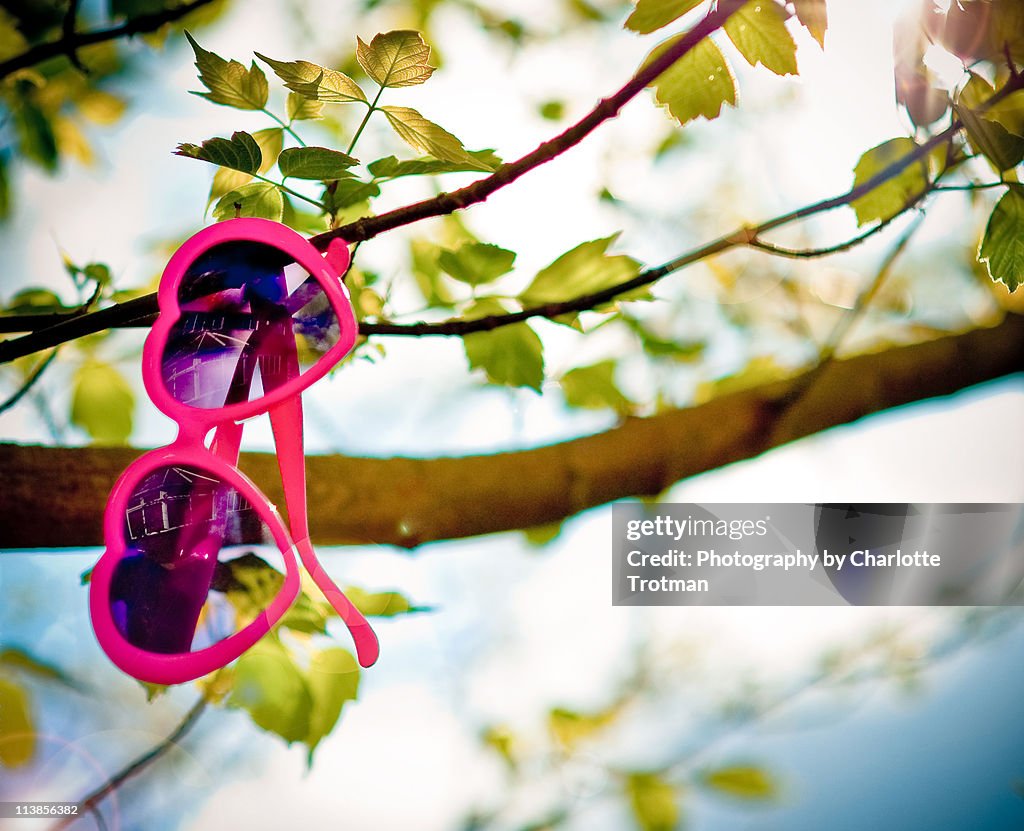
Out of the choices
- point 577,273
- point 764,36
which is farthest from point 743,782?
point 764,36

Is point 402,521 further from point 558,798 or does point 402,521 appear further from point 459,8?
point 459,8

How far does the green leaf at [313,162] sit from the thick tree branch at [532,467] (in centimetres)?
19

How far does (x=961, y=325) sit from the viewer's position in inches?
28.6

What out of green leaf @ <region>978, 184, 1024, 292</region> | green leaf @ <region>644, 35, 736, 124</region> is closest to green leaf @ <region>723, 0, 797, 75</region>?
green leaf @ <region>644, 35, 736, 124</region>

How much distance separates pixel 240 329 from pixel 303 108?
0.13m

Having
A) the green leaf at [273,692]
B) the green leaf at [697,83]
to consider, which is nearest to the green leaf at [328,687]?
the green leaf at [273,692]

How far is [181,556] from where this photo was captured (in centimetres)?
39

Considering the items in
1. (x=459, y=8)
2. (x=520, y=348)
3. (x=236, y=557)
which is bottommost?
(x=236, y=557)

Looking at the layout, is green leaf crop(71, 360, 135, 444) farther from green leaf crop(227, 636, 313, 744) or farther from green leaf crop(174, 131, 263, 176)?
green leaf crop(174, 131, 263, 176)

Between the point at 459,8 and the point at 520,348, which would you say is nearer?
the point at 520,348

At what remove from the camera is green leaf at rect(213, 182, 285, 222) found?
318mm

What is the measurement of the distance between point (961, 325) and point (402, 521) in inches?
25.8

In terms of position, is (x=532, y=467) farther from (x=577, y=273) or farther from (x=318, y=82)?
(x=318, y=82)

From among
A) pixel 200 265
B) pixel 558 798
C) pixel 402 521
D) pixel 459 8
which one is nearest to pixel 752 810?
pixel 558 798
